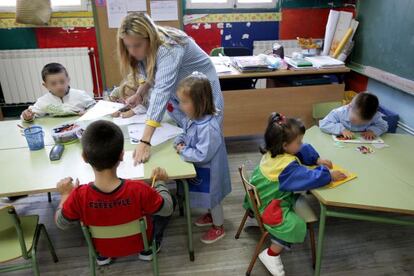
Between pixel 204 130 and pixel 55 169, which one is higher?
pixel 204 130

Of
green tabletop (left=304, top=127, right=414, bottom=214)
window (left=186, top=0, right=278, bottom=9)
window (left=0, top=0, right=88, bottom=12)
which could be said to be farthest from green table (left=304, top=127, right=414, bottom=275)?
window (left=0, top=0, right=88, bottom=12)

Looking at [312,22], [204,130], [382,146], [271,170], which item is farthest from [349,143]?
[312,22]

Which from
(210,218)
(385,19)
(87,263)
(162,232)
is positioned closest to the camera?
(87,263)

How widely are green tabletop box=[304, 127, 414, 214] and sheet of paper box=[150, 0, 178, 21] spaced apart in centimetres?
263

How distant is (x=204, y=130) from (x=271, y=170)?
0.42 metres

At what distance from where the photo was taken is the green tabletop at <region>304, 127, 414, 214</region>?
5.20ft

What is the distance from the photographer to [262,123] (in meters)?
3.43

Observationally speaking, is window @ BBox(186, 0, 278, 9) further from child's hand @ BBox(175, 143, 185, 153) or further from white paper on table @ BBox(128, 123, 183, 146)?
child's hand @ BBox(175, 143, 185, 153)

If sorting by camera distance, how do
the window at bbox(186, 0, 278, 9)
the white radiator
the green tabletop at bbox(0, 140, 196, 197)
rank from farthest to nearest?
the window at bbox(186, 0, 278, 9), the white radiator, the green tabletop at bbox(0, 140, 196, 197)

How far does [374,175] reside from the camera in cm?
182

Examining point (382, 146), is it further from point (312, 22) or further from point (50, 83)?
point (312, 22)

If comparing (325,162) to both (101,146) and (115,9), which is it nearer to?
(101,146)

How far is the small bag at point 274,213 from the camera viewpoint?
1.81 meters

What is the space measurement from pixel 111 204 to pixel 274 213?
0.87 meters
